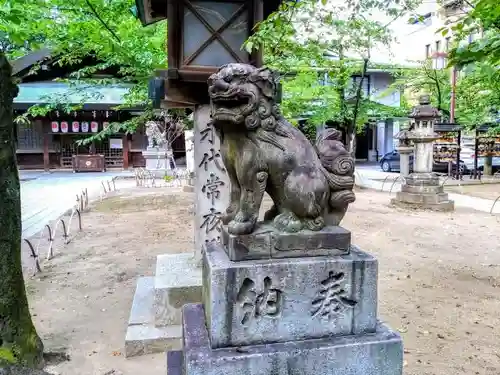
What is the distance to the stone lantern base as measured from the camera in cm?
1052

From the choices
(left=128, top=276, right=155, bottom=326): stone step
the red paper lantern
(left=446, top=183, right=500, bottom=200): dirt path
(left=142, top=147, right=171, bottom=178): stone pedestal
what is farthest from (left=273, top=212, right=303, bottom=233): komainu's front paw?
the red paper lantern

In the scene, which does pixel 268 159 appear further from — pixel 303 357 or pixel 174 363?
pixel 174 363

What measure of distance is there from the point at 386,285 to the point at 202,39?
11.9ft

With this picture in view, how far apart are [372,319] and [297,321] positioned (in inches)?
16.1

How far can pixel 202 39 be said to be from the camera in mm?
3848

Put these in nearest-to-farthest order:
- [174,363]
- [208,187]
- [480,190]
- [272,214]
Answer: [272,214]
[174,363]
[208,187]
[480,190]

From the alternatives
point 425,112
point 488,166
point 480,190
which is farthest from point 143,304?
point 488,166

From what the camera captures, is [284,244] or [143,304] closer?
[284,244]

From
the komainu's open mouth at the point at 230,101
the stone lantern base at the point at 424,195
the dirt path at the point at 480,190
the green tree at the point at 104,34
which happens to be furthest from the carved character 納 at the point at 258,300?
the dirt path at the point at 480,190

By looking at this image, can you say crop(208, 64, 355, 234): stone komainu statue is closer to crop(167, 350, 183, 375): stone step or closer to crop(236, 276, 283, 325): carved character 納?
crop(236, 276, 283, 325): carved character 納

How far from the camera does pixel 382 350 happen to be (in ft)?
6.96

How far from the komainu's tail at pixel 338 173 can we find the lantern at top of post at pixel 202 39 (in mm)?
1894

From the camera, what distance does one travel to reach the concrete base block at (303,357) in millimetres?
1969

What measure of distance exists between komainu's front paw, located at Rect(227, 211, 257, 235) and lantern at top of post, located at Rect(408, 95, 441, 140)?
1033 cm
